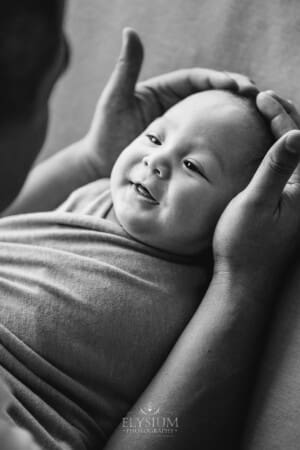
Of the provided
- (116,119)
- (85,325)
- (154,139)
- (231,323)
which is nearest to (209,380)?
(231,323)

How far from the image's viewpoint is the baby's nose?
3.27 feet

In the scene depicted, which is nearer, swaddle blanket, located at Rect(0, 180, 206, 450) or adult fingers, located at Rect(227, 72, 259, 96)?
swaddle blanket, located at Rect(0, 180, 206, 450)

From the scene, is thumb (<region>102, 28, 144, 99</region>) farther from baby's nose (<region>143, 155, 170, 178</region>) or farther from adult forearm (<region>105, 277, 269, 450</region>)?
adult forearm (<region>105, 277, 269, 450</region>)

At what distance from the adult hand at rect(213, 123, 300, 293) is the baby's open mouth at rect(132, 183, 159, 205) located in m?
0.12

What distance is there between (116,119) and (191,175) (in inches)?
11.2

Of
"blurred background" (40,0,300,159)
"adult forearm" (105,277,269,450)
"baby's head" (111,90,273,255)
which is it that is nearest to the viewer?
"adult forearm" (105,277,269,450)

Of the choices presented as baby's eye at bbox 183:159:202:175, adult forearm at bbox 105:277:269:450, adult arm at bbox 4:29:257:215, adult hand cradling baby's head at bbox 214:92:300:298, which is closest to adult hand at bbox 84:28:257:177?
adult arm at bbox 4:29:257:215

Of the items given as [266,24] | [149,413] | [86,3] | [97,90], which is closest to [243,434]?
[149,413]

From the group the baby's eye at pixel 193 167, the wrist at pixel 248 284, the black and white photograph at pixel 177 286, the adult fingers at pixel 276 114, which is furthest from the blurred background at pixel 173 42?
the wrist at pixel 248 284

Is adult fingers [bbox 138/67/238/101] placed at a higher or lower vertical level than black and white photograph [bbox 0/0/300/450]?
higher

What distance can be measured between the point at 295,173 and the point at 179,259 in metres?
0.24

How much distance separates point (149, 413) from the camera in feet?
2.87

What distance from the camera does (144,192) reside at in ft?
3.32

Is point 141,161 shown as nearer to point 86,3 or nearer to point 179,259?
point 179,259
